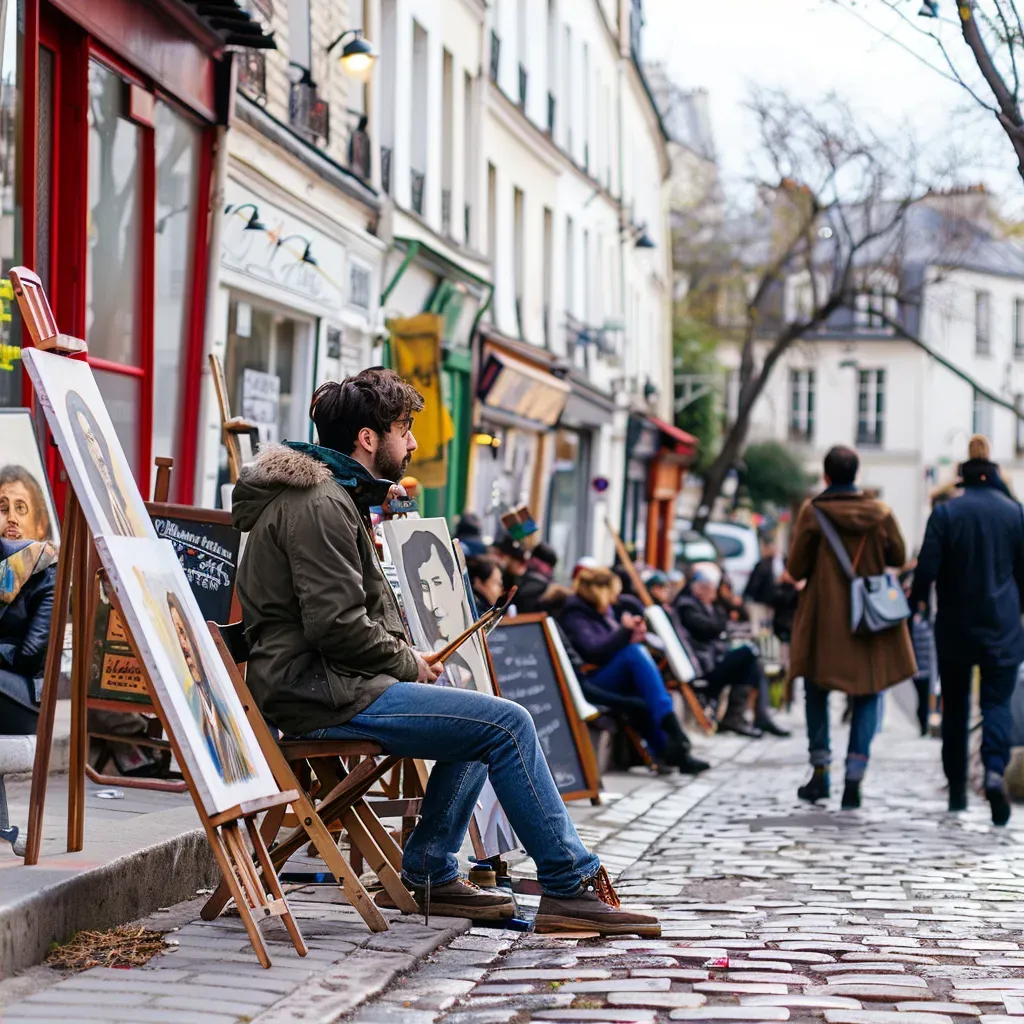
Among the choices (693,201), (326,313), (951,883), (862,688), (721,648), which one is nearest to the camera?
(951,883)

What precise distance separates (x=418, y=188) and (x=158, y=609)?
1417cm

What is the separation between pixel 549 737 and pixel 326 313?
617 centimetres

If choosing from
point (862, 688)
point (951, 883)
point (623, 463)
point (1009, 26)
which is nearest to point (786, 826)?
point (862, 688)

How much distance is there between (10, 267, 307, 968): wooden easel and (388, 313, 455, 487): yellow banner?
10881mm

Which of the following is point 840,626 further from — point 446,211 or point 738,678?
point 446,211

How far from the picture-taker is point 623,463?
33.7 meters

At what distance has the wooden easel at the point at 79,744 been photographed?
5.06 m

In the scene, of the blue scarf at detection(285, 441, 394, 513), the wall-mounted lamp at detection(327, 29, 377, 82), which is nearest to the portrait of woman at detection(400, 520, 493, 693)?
the blue scarf at detection(285, 441, 394, 513)

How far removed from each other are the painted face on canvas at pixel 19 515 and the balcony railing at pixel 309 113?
8.11 metres

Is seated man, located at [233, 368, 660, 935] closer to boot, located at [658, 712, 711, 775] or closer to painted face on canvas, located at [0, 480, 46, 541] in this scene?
painted face on canvas, located at [0, 480, 46, 541]

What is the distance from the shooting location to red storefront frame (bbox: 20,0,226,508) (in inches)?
371

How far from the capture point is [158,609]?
5.14 meters

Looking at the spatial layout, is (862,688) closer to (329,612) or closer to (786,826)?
(786,826)

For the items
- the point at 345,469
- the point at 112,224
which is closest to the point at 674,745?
the point at 112,224
